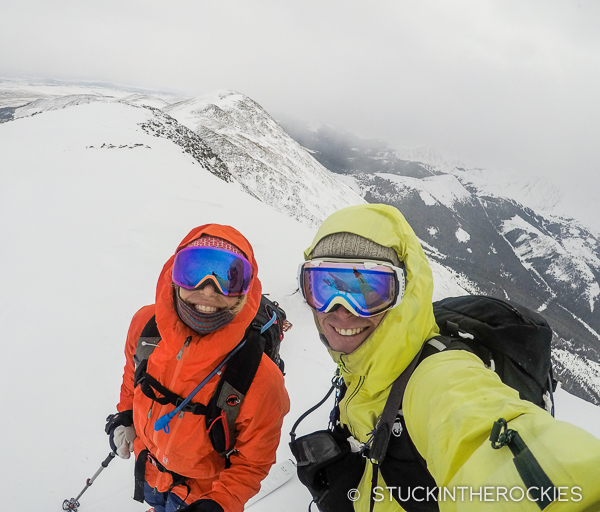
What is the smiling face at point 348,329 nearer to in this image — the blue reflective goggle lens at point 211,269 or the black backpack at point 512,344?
the black backpack at point 512,344

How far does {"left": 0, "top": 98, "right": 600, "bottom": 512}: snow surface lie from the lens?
4.60 meters

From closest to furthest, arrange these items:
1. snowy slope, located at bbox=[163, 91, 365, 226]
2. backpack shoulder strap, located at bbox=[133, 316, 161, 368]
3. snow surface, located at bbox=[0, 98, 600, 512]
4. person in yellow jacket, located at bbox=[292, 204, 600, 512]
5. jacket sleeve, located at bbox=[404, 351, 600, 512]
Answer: jacket sleeve, located at bbox=[404, 351, 600, 512] → person in yellow jacket, located at bbox=[292, 204, 600, 512] → backpack shoulder strap, located at bbox=[133, 316, 161, 368] → snow surface, located at bbox=[0, 98, 600, 512] → snowy slope, located at bbox=[163, 91, 365, 226]

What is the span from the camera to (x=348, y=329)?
227cm

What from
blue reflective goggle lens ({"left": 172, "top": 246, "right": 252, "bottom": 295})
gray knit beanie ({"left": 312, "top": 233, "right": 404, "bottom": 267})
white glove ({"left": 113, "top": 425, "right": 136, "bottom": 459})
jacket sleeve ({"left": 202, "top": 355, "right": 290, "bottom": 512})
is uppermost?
gray knit beanie ({"left": 312, "top": 233, "right": 404, "bottom": 267})

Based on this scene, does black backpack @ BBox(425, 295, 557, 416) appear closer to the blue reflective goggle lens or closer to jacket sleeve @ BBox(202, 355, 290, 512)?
jacket sleeve @ BBox(202, 355, 290, 512)

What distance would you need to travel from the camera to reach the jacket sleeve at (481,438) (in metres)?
0.92

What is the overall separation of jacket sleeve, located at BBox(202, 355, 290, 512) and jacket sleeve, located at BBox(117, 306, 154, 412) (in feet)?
4.93

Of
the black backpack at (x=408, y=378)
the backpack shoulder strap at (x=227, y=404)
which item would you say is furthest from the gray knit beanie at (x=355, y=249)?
the backpack shoulder strap at (x=227, y=404)

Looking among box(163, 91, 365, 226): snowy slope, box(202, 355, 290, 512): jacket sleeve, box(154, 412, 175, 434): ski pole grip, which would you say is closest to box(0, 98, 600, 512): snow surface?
box(202, 355, 290, 512): jacket sleeve

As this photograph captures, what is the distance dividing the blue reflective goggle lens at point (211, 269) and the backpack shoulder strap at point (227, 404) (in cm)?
74

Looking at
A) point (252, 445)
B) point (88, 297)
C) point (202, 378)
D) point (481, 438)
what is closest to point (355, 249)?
point (481, 438)

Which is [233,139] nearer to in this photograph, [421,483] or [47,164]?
[47,164]

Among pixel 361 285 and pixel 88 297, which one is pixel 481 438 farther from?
pixel 88 297

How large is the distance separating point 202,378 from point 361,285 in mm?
1682
